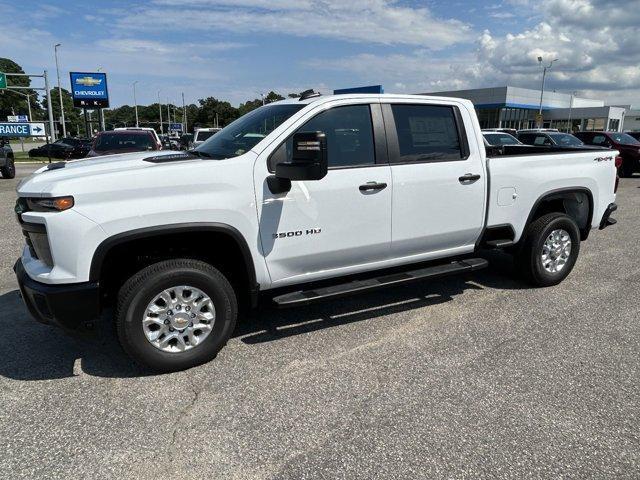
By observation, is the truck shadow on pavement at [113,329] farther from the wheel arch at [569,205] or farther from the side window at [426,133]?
the side window at [426,133]

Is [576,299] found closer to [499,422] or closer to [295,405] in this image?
[499,422]

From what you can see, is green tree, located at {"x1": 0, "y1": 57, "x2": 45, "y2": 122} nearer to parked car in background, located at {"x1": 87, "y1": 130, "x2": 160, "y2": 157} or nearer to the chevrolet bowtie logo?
the chevrolet bowtie logo

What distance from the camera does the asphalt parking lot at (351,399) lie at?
2.60m

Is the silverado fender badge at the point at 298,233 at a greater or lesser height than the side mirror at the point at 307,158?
lesser

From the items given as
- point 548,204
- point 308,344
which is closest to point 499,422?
point 308,344

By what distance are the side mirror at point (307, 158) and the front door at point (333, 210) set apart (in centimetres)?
30

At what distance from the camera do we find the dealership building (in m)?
60.8

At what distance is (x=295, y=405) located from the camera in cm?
312

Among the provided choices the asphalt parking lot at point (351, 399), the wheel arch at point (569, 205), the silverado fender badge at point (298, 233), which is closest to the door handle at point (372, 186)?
the silverado fender badge at point (298, 233)

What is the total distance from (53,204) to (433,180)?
9.65ft

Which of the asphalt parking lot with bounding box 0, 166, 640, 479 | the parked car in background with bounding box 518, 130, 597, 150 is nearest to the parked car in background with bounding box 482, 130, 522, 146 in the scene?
the parked car in background with bounding box 518, 130, 597, 150

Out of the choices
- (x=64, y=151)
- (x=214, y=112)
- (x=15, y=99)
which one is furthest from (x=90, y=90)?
(x=15, y=99)

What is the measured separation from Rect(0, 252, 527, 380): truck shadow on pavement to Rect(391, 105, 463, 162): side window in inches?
58.9

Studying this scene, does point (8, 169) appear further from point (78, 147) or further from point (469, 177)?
point (469, 177)
